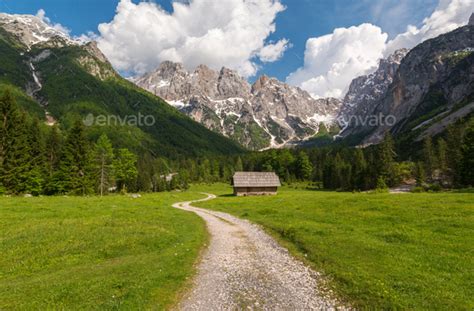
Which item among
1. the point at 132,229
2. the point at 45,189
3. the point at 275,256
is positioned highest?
the point at 45,189

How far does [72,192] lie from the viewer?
60.8 m

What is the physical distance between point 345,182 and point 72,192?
97.3 metres

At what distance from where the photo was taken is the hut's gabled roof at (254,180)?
86.4 meters

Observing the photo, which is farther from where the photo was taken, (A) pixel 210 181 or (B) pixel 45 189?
(A) pixel 210 181

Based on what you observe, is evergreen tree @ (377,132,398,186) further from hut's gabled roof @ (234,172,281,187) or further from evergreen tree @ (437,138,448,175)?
hut's gabled roof @ (234,172,281,187)

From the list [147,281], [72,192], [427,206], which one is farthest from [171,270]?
[72,192]

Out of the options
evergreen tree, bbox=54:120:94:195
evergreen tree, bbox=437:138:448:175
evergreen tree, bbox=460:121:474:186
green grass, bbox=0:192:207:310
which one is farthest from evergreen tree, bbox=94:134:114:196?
evergreen tree, bbox=437:138:448:175

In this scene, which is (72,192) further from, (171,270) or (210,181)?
(210,181)

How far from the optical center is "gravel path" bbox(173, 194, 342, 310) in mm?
10672

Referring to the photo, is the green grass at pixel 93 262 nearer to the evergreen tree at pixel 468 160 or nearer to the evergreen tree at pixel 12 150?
the evergreen tree at pixel 12 150

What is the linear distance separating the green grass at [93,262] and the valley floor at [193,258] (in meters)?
0.06

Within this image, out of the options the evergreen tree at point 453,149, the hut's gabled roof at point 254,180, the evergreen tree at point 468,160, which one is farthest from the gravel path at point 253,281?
the evergreen tree at point 453,149

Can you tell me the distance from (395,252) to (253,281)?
8.83m

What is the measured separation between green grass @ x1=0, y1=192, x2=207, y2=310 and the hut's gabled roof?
192ft
